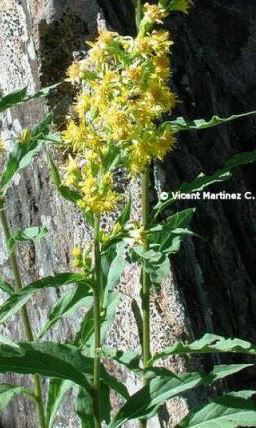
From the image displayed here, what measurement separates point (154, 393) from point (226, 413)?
20 centimetres

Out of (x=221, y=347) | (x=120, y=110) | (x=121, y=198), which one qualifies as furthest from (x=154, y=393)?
(x=120, y=110)

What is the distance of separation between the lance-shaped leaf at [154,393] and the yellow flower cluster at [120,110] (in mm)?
521

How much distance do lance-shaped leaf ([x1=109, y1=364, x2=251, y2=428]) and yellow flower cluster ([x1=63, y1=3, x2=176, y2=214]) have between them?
52 cm

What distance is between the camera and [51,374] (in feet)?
6.56

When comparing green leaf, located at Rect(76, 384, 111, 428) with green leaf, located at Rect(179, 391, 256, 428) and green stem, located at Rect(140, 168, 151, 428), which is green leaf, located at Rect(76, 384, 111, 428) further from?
green leaf, located at Rect(179, 391, 256, 428)

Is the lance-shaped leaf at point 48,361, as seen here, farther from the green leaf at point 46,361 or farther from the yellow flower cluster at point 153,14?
the yellow flower cluster at point 153,14

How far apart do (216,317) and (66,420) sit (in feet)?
2.34

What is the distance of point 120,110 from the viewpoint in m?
1.97

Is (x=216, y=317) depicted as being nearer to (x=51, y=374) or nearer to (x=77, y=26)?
(x=51, y=374)

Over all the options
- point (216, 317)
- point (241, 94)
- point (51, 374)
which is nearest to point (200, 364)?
point (216, 317)

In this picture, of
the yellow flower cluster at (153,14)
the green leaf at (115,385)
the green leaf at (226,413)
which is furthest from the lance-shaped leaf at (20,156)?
the green leaf at (226,413)

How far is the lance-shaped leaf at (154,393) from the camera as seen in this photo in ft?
7.05

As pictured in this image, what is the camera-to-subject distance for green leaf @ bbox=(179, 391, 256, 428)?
2.14 metres

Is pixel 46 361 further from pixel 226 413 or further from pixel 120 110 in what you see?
pixel 120 110
